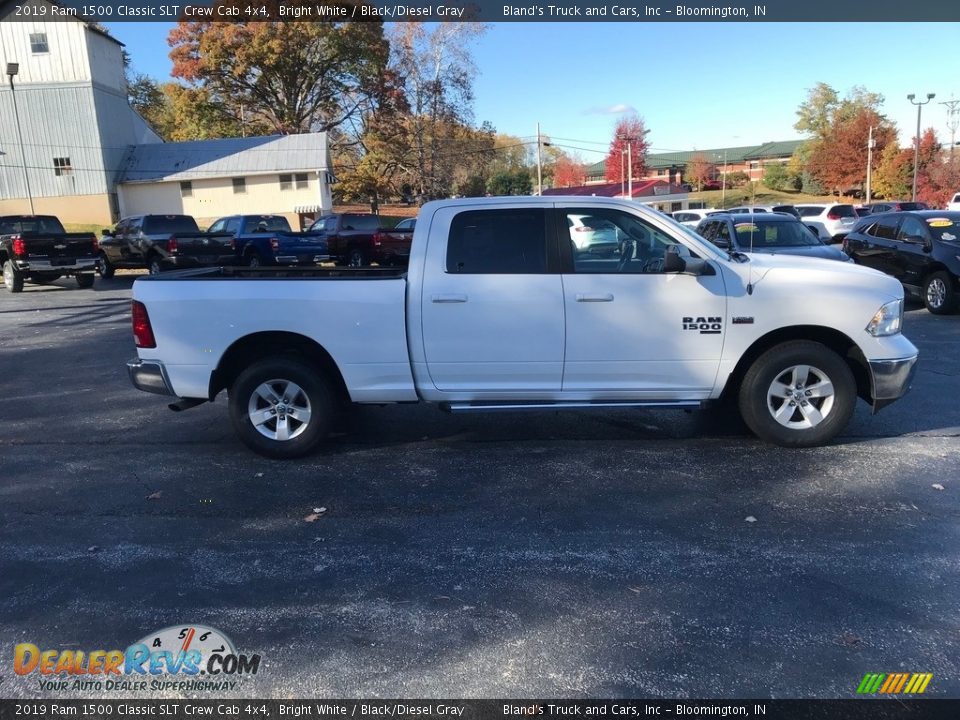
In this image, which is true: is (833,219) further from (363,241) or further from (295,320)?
(295,320)

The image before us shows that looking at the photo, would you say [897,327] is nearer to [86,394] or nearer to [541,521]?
[541,521]

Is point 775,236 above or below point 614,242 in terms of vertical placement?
below

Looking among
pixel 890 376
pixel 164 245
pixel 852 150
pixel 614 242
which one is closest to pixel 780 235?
pixel 890 376

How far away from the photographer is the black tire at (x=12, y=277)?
1866cm

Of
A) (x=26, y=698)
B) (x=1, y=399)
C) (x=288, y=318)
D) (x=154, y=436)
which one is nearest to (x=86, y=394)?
(x=1, y=399)

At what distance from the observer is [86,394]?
823cm

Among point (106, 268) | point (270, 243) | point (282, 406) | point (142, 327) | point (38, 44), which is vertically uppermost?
point (38, 44)

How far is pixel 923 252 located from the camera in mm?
12250

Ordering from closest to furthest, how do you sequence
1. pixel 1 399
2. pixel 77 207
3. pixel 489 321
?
pixel 489 321 → pixel 1 399 → pixel 77 207

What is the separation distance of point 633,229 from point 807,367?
5.43 feet

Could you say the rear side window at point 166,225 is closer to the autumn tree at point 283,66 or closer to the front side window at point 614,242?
the front side window at point 614,242

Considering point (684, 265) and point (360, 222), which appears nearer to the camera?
point (684, 265)

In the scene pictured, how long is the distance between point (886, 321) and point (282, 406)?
458cm

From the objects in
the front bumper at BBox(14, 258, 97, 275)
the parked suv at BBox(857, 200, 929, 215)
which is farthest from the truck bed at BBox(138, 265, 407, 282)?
the parked suv at BBox(857, 200, 929, 215)
